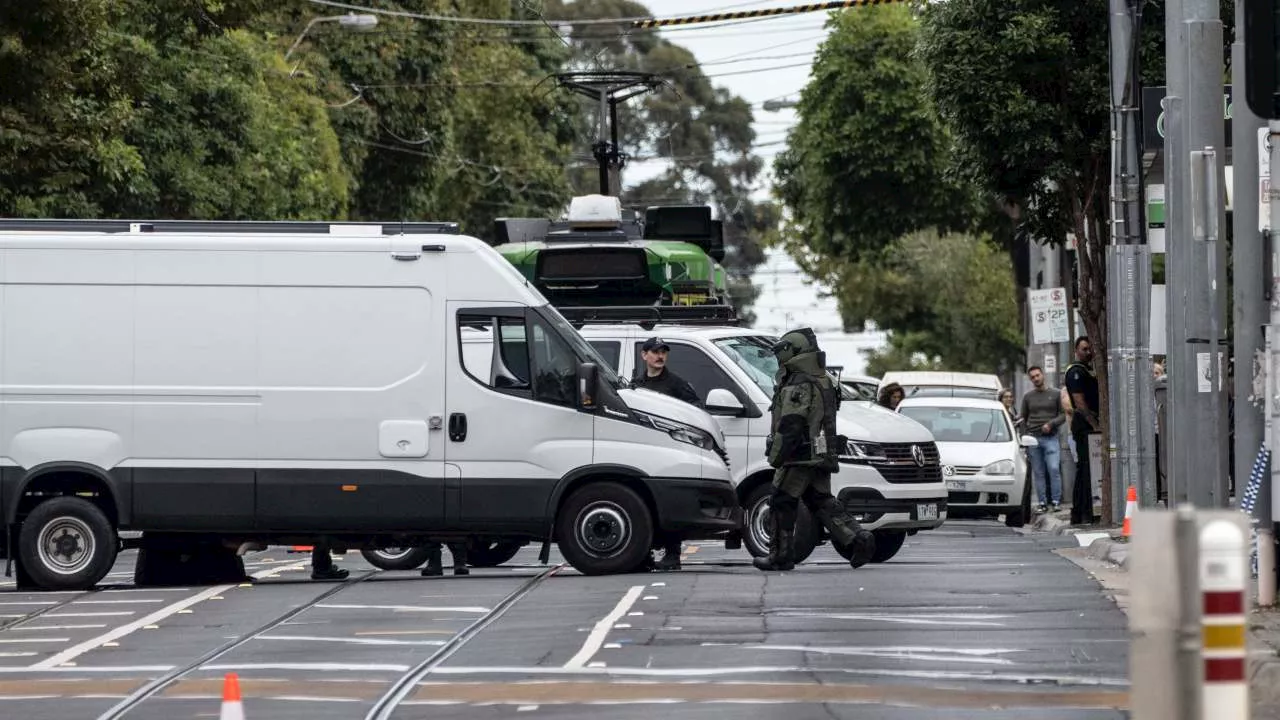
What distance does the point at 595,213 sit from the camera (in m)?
27.3

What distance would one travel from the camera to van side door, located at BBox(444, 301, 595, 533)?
18.0 metres

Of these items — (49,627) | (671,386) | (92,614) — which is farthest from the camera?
(671,386)

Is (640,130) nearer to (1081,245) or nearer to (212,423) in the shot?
(1081,245)

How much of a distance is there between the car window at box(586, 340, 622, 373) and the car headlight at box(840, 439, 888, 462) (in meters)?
2.03

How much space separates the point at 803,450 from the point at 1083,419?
8904 millimetres

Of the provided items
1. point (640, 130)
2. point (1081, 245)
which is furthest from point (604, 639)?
point (640, 130)

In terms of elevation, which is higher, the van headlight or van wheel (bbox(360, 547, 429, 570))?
the van headlight

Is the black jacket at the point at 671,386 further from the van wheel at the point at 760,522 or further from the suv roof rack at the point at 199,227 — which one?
the suv roof rack at the point at 199,227

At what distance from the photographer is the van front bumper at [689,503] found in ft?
59.5

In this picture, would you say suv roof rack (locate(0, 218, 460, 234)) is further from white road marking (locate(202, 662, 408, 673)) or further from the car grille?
white road marking (locate(202, 662, 408, 673))

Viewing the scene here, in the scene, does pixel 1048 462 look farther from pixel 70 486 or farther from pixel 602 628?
pixel 602 628

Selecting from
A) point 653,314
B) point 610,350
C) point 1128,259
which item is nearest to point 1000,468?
point 1128,259

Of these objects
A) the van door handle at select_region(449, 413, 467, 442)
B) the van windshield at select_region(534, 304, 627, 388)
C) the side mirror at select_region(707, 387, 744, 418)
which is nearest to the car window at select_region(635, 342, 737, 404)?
Answer: the side mirror at select_region(707, 387, 744, 418)

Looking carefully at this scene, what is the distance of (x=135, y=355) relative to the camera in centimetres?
1797
